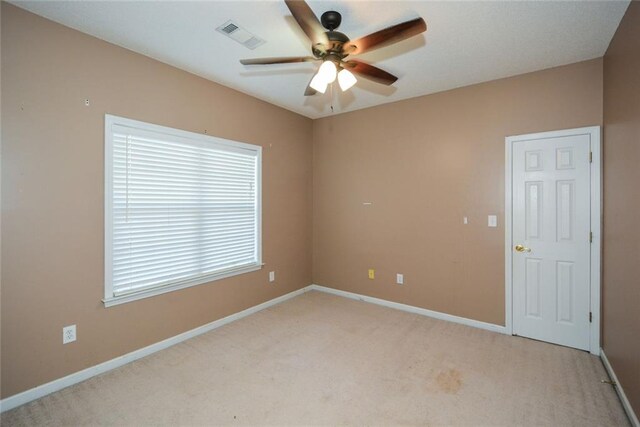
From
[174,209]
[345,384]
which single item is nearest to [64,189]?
[174,209]

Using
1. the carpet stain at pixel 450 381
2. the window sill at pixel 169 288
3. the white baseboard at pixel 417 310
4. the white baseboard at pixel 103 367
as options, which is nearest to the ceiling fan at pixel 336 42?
the window sill at pixel 169 288

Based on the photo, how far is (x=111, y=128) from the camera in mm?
2479

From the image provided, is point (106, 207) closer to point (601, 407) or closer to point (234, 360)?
point (234, 360)

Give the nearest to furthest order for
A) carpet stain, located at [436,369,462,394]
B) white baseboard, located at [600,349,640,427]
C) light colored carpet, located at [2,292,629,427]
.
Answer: white baseboard, located at [600,349,640,427] → light colored carpet, located at [2,292,629,427] → carpet stain, located at [436,369,462,394]

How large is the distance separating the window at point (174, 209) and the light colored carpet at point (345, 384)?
73cm

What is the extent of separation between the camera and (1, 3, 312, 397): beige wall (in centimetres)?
202

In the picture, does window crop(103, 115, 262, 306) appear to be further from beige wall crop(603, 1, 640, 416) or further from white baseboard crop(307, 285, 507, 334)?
beige wall crop(603, 1, 640, 416)

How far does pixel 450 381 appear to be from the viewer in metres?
2.32

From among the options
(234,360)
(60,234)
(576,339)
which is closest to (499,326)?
(576,339)

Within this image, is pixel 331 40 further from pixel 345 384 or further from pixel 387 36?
pixel 345 384

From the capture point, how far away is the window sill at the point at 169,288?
2514mm

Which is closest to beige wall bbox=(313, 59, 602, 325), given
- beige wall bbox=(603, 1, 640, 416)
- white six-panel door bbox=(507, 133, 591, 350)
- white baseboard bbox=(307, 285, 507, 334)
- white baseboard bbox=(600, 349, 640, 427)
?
white baseboard bbox=(307, 285, 507, 334)

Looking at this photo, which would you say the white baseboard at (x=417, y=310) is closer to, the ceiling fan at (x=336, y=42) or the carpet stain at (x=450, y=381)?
the carpet stain at (x=450, y=381)

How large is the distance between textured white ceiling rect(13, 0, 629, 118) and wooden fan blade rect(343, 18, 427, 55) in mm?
380
